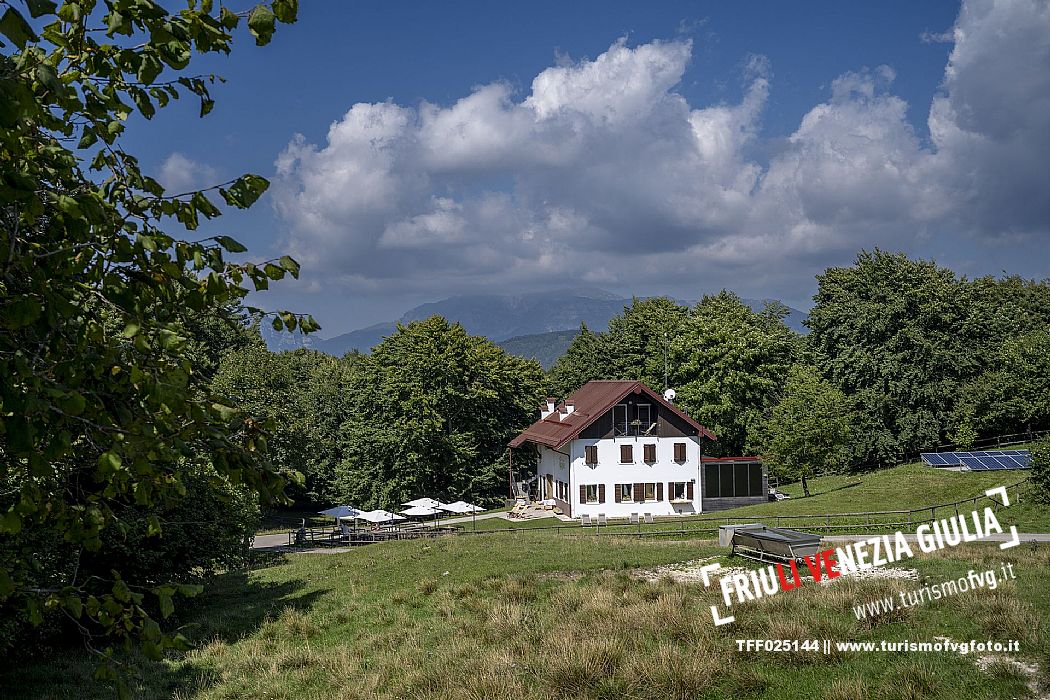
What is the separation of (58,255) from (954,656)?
12.8 meters

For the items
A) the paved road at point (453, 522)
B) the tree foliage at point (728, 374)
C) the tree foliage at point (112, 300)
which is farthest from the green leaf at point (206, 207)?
the tree foliage at point (728, 374)

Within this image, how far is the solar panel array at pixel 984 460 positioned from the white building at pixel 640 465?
36.6 feet

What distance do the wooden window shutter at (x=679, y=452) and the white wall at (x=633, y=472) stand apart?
0.22 m

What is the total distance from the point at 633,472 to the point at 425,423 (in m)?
15.7

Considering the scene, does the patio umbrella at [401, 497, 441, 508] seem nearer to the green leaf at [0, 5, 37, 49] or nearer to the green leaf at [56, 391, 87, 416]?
the green leaf at [56, 391, 87, 416]

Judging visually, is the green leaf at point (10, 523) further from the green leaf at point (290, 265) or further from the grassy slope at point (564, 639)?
the grassy slope at point (564, 639)

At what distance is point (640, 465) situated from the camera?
51.4 meters

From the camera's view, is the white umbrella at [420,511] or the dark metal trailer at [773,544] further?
the white umbrella at [420,511]

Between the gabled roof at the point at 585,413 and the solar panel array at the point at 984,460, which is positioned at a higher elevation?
the gabled roof at the point at 585,413

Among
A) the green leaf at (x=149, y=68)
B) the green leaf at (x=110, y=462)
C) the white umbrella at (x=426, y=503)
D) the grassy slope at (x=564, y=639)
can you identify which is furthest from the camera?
the white umbrella at (x=426, y=503)

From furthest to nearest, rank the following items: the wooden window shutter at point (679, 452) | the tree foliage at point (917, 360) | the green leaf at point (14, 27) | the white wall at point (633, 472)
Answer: the tree foliage at point (917, 360) → the wooden window shutter at point (679, 452) → the white wall at point (633, 472) → the green leaf at point (14, 27)

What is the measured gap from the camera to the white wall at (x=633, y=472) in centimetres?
5025

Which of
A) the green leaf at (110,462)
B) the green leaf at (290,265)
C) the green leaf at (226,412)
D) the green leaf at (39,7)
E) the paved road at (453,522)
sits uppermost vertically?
the green leaf at (39,7)

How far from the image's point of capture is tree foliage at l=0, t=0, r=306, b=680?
4.14 m
